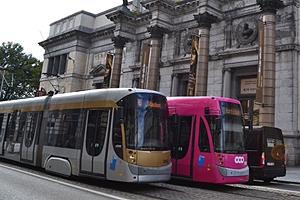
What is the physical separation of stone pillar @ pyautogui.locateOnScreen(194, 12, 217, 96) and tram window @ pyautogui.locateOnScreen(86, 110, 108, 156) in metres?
12.3

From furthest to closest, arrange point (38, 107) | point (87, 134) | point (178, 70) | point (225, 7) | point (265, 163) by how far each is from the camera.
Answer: point (178, 70), point (225, 7), point (38, 107), point (265, 163), point (87, 134)

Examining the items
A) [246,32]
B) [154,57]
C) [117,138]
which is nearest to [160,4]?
[154,57]

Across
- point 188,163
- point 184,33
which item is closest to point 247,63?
point 184,33

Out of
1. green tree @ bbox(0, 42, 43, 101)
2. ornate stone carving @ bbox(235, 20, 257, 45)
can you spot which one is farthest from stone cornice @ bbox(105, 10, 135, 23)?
green tree @ bbox(0, 42, 43, 101)

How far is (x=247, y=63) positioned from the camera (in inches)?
842

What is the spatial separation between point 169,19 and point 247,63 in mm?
8572

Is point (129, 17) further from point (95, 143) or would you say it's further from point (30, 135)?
point (95, 143)

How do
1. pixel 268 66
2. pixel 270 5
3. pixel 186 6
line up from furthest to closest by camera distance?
pixel 186 6 < pixel 270 5 < pixel 268 66

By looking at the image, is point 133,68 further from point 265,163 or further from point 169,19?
point 265,163

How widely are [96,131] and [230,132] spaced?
436cm

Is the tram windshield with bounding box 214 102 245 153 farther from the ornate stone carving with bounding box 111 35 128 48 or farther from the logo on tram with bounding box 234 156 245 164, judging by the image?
the ornate stone carving with bounding box 111 35 128 48

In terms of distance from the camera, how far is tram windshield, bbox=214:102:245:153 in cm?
1001

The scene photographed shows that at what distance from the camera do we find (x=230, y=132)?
10.3m

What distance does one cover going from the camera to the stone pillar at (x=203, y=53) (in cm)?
2150
